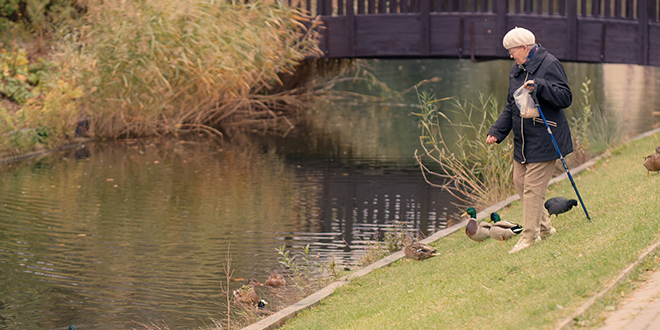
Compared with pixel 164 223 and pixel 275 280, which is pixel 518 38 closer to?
pixel 275 280

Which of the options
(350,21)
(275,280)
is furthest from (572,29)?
(275,280)

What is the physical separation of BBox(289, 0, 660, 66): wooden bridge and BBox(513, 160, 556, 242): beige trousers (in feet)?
46.6

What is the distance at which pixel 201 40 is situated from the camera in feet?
81.6

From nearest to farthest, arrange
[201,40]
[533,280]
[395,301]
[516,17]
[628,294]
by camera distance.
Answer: [628,294] < [533,280] < [395,301] < [516,17] < [201,40]

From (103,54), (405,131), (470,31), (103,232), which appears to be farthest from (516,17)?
(103,232)

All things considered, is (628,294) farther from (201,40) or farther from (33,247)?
(201,40)

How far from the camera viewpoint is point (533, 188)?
8.38 metres

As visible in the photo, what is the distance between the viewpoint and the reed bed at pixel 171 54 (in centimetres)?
2480

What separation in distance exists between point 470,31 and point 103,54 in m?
10.3

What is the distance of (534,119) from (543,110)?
121 millimetres

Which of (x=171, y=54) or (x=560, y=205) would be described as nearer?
(x=560, y=205)

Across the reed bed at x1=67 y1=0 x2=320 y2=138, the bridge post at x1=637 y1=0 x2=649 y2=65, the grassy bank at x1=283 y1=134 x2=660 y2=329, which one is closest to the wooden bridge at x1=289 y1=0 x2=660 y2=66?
the bridge post at x1=637 y1=0 x2=649 y2=65

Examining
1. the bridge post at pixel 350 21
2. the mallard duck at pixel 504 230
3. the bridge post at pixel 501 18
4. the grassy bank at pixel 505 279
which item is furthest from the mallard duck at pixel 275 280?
the bridge post at pixel 350 21

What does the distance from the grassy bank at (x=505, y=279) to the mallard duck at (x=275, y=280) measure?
4.19 feet
